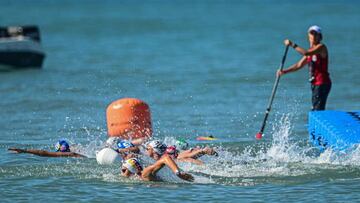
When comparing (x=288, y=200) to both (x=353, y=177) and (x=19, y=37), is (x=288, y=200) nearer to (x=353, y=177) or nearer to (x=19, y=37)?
(x=353, y=177)

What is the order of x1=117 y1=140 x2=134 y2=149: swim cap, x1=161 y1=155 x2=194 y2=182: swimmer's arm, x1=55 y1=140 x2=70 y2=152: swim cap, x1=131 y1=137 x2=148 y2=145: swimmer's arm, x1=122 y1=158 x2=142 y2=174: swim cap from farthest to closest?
1. x1=131 y1=137 x2=148 y2=145: swimmer's arm
2. x1=55 y1=140 x2=70 y2=152: swim cap
3. x1=117 y1=140 x2=134 y2=149: swim cap
4. x1=122 y1=158 x2=142 y2=174: swim cap
5. x1=161 y1=155 x2=194 y2=182: swimmer's arm

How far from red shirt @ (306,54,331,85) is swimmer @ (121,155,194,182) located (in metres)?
4.14

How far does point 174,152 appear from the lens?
1727cm

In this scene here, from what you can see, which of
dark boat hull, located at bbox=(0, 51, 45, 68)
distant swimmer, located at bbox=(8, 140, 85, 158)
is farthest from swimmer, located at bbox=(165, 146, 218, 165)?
dark boat hull, located at bbox=(0, 51, 45, 68)

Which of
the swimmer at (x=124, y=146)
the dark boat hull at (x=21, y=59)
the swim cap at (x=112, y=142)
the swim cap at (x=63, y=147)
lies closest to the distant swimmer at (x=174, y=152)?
the swimmer at (x=124, y=146)

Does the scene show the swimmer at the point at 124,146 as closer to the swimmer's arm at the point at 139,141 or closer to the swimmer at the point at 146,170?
the swimmer's arm at the point at 139,141

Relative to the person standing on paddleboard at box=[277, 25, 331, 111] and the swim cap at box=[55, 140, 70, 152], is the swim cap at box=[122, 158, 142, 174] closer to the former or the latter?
the swim cap at box=[55, 140, 70, 152]

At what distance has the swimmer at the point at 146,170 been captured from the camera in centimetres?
1602

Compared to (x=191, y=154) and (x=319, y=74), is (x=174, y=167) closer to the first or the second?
(x=191, y=154)

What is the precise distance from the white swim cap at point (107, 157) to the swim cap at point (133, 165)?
1233 millimetres

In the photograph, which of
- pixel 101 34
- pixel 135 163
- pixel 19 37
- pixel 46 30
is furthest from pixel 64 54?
pixel 135 163

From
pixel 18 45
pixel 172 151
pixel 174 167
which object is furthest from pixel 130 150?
pixel 18 45

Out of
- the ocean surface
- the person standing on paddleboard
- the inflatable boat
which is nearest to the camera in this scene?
the ocean surface

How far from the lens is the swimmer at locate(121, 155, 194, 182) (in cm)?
1602
